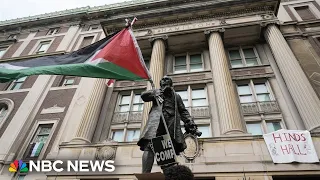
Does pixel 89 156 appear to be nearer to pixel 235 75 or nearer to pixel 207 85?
pixel 207 85

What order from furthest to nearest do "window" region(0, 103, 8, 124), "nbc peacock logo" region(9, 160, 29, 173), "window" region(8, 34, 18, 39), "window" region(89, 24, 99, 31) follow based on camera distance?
"window" region(8, 34, 18, 39)
"window" region(89, 24, 99, 31)
"window" region(0, 103, 8, 124)
"nbc peacock logo" region(9, 160, 29, 173)

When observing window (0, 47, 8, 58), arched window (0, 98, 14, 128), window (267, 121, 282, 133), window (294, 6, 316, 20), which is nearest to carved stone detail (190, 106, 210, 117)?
window (267, 121, 282, 133)

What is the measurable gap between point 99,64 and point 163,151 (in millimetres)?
3624

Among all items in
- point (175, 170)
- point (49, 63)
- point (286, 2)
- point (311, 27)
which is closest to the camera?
point (175, 170)

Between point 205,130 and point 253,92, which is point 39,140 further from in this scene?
Answer: point 253,92

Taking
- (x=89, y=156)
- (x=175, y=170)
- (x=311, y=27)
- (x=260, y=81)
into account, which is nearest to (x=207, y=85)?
(x=260, y=81)

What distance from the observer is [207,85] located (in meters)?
15.0

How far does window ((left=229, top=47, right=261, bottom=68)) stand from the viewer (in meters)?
16.1

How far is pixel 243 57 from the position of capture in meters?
16.6

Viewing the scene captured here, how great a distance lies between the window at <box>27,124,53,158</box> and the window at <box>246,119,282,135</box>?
43.6 feet

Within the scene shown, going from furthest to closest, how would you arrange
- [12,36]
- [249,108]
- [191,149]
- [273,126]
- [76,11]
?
[12,36], [76,11], [249,108], [273,126], [191,149]

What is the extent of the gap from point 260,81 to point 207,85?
3.64 meters

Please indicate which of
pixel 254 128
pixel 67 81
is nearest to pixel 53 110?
pixel 67 81

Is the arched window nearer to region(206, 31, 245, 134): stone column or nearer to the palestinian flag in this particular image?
the palestinian flag
